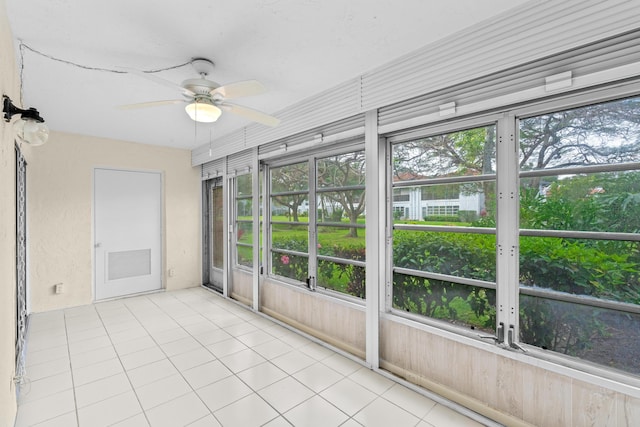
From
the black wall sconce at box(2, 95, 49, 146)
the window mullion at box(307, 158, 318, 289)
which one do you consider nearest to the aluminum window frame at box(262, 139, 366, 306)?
the window mullion at box(307, 158, 318, 289)

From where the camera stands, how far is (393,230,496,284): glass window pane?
2.09m

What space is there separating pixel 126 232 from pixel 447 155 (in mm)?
5099

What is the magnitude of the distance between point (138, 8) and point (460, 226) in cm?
257

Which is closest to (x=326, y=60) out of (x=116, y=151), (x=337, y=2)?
(x=337, y=2)

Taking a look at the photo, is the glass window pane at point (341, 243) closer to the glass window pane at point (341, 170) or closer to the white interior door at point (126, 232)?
the glass window pane at point (341, 170)

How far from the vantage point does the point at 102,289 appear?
15.4 feet

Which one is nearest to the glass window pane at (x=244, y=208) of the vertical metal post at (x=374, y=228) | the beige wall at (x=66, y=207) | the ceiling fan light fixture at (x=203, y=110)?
the beige wall at (x=66, y=207)

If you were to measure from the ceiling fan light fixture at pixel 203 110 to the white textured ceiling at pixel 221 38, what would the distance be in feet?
1.24

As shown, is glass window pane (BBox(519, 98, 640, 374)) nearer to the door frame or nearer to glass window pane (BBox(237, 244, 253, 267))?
glass window pane (BBox(237, 244, 253, 267))

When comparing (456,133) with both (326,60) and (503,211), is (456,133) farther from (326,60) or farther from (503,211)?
(326,60)

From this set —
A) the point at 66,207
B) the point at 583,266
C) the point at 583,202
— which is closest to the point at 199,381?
the point at 583,266

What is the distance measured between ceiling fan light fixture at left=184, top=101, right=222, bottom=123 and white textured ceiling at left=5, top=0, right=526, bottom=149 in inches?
14.9

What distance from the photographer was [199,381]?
248 centimetres

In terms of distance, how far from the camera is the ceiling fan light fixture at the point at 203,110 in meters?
2.22
